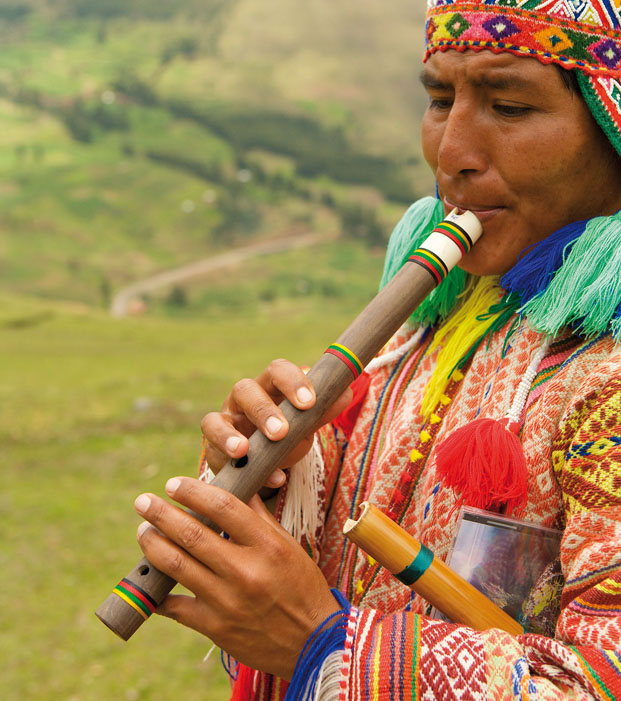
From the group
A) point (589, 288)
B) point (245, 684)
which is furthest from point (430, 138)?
point (245, 684)

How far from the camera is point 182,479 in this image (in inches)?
49.3

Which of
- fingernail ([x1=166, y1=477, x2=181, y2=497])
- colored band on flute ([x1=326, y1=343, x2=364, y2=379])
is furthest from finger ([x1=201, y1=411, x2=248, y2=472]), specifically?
colored band on flute ([x1=326, y1=343, x2=364, y2=379])

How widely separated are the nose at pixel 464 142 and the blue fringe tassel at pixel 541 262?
181mm

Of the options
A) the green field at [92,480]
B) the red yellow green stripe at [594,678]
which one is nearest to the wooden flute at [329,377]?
the red yellow green stripe at [594,678]

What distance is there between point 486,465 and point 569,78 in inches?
26.4

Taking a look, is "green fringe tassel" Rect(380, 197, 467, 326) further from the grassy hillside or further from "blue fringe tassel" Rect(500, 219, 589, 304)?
the grassy hillside

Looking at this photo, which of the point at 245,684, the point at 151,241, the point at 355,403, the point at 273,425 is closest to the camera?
the point at 273,425

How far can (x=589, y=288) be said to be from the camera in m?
1.28

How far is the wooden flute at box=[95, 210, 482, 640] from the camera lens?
1.24m

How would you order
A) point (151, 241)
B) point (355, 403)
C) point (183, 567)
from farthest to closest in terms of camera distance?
point (151, 241) < point (355, 403) < point (183, 567)

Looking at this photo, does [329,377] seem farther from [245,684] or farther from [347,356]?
[245,684]

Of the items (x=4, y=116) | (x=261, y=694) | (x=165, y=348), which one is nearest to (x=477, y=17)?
(x=261, y=694)

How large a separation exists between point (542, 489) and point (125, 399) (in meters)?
8.92

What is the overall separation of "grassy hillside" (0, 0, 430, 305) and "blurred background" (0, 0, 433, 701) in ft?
0.56
